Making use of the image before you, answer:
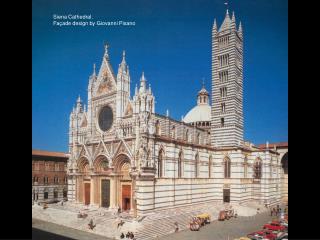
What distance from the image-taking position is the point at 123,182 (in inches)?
862

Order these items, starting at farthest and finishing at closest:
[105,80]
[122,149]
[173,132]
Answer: [105,80] < [173,132] < [122,149]

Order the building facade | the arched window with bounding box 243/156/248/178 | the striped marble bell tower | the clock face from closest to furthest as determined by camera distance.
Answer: the clock face < the striped marble bell tower < the arched window with bounding box 243/156/248/178 < the building facade

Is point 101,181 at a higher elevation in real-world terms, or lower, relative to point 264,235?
higher

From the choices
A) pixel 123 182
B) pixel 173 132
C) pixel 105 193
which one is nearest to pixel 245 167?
pixel 173 132

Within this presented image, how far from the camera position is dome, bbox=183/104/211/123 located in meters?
34.4

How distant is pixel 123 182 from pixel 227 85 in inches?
475

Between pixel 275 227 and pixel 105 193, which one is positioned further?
pixel 105 193

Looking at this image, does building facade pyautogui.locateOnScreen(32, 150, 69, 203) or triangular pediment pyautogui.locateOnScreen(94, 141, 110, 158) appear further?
building facade pyautogui.locateOnScreen(32, 150, 69, 203)

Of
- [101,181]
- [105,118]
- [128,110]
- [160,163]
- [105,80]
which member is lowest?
[101,181]

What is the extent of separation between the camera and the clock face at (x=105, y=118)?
2362cm

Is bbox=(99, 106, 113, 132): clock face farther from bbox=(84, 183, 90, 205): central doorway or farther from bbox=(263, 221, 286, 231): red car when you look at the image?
bbox=(263, 221, 286, 231): red car

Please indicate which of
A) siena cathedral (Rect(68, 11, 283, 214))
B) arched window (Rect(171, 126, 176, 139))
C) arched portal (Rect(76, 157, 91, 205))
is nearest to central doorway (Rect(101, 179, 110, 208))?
siena cathedral (Rect(68, 11, 283, 214))

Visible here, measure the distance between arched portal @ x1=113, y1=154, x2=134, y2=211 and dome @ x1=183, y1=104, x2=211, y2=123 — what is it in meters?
14.1

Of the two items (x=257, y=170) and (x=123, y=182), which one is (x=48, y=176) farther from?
(x=257, y=170)
